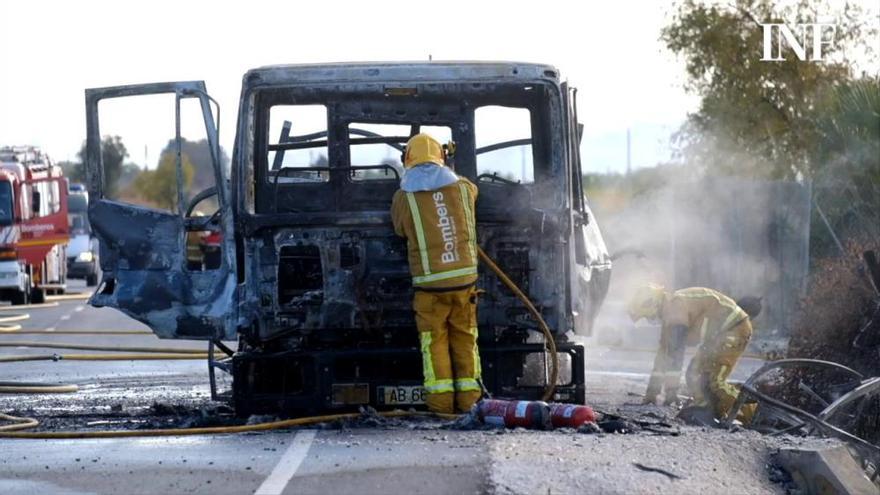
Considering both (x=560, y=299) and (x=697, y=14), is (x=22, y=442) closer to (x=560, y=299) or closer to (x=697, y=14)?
(x=560, y=299)

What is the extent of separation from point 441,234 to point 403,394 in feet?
3.81

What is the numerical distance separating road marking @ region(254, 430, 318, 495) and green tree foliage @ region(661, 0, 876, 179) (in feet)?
63.1

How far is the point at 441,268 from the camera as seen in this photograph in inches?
402

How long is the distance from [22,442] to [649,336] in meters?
11.9

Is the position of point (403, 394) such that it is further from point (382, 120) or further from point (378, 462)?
point (378, 462)

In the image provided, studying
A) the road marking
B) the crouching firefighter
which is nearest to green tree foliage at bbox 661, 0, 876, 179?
the crouching firefighter

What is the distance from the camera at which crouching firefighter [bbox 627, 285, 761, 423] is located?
12.2m

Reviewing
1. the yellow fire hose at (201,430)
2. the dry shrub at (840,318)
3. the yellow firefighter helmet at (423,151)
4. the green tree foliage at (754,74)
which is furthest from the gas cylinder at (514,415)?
the green tree foliage at (754,74)

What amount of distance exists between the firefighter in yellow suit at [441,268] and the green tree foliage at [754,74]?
1805cm

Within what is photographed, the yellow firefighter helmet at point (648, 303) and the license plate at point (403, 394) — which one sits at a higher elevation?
the yellow firefighter helmet at point (648, 303)

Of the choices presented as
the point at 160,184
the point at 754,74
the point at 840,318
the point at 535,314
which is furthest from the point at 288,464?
the point at 160,184

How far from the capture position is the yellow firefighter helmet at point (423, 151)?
10.4 m

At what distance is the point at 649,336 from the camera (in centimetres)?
2064

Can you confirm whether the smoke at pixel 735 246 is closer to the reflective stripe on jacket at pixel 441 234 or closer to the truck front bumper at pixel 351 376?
the truck front bumper at pixel 351 376
